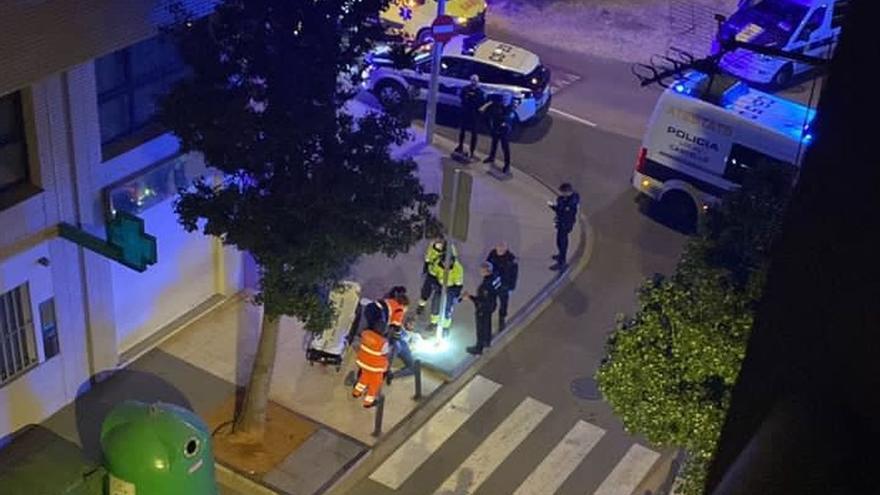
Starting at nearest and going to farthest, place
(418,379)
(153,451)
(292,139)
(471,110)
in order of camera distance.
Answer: (153,451) < (292,139) < (418,379) < (471,110)

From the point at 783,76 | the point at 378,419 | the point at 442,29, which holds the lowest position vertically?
the point at 378,419

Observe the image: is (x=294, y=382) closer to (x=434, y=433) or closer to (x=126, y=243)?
(x=434, y=433)

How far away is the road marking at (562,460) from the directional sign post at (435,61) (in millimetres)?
6714

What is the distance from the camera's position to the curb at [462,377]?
45.7ft

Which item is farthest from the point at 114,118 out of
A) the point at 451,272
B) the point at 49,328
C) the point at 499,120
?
the point at 499,120

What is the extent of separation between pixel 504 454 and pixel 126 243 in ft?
16.7

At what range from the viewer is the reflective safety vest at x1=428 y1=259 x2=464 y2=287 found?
50.6 ft

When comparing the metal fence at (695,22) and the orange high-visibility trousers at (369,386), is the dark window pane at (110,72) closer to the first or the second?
the orange high-visibility trousers at (369,386)

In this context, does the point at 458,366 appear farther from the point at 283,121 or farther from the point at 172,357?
the point at 283,121

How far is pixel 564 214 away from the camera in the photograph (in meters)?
17.3

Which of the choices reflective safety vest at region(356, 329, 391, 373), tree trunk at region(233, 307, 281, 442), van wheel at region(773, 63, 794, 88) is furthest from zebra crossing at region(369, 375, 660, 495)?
van wheel at region(773, 63, 794, 88)

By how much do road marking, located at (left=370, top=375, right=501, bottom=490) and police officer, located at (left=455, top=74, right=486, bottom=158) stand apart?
19.4 feet

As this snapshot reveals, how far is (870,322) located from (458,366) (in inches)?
484

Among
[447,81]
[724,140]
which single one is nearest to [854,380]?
[724,140]
